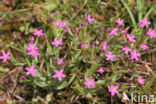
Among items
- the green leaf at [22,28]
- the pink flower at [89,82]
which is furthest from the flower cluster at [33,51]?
the green leaf at [22,28]

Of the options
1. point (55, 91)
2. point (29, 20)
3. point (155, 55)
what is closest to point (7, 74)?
point (55, 91)

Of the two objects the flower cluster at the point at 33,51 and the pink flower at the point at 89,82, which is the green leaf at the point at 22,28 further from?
the pink flower at the point at 89,82

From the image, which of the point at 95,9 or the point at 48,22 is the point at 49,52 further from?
the point at 95,9

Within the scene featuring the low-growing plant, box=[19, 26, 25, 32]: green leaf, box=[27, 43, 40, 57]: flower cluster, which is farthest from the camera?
box=[19, 26, 25, 32]: green leaf

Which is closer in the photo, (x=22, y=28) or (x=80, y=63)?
(x=80, y=63)

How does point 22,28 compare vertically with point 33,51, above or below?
above

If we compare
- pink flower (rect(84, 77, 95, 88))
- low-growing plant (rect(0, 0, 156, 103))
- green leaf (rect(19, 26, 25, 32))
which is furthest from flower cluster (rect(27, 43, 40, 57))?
green leaf (rect(19, 26, 25, 32))

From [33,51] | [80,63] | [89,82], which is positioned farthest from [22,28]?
[89,82]

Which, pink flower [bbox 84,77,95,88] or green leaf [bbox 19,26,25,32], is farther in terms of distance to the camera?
green leaf [bbox 19,26,25,32]

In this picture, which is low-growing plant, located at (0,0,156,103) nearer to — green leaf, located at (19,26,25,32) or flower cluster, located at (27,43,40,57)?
flower cluster, located at (27,43,40,57)

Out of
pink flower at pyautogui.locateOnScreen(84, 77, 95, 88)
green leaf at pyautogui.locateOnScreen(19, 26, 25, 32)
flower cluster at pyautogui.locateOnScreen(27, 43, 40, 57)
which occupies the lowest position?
pink flower at pyautogui.locateOnScreen(84, 77, 95, 88)

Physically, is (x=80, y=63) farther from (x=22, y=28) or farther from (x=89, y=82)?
(x=22, y=28)

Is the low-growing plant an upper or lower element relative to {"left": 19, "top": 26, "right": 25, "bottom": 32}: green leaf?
lower
